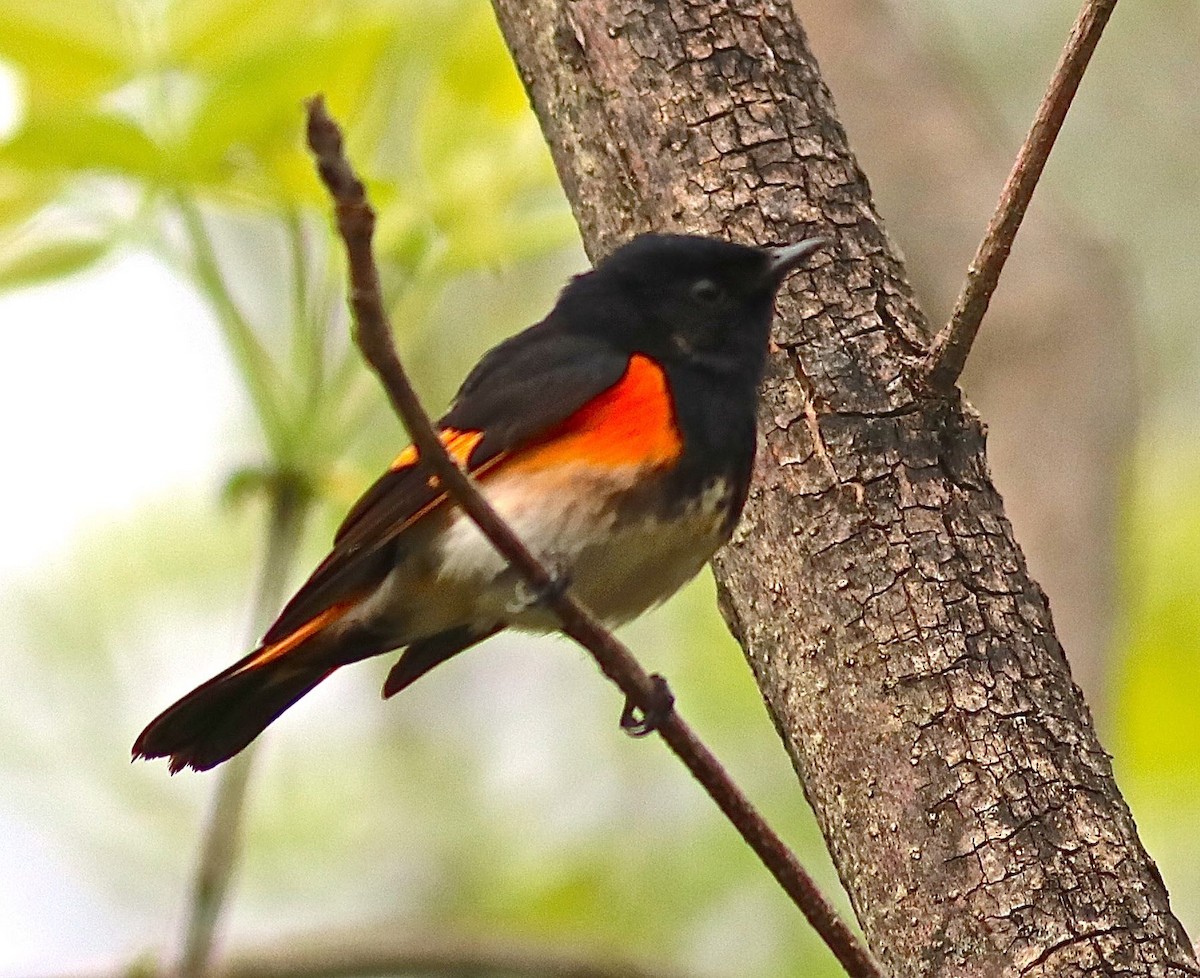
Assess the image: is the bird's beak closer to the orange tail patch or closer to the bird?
the bird

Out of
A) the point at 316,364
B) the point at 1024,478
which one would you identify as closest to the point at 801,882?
the point at 316,364

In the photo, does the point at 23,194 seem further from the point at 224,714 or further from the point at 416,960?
the point at 416,960

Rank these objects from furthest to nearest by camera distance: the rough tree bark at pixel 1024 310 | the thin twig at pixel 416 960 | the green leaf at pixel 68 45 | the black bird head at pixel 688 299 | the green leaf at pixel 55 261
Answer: the rough tree bark at pixel 1024 310 < the thin twig at pixel 416 960 < the green leaf at pixel 68 45 < the green leaf at pixel 55 261 < the black bird head at pixel 688 299

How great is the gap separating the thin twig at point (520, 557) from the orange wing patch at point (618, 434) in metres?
0.40

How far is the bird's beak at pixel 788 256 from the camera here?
2.43m

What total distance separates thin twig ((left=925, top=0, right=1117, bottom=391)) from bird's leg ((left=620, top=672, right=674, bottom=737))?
0.62 meters

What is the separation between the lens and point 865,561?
90.6 inches

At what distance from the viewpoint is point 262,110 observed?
263cm

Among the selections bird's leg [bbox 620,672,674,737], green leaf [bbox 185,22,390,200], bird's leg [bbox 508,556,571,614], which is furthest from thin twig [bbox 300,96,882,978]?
green leaf [bbox 185,22,390,200]

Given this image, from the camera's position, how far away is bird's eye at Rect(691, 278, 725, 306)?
2.57 metres

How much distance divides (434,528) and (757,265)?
2.04 ft

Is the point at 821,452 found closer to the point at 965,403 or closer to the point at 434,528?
the point at 965,403

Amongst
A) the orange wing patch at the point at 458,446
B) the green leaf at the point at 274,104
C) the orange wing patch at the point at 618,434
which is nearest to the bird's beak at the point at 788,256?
the orange wing patch at the point at 618,434

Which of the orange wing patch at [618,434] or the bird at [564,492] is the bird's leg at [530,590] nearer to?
the bird at [564,492]
